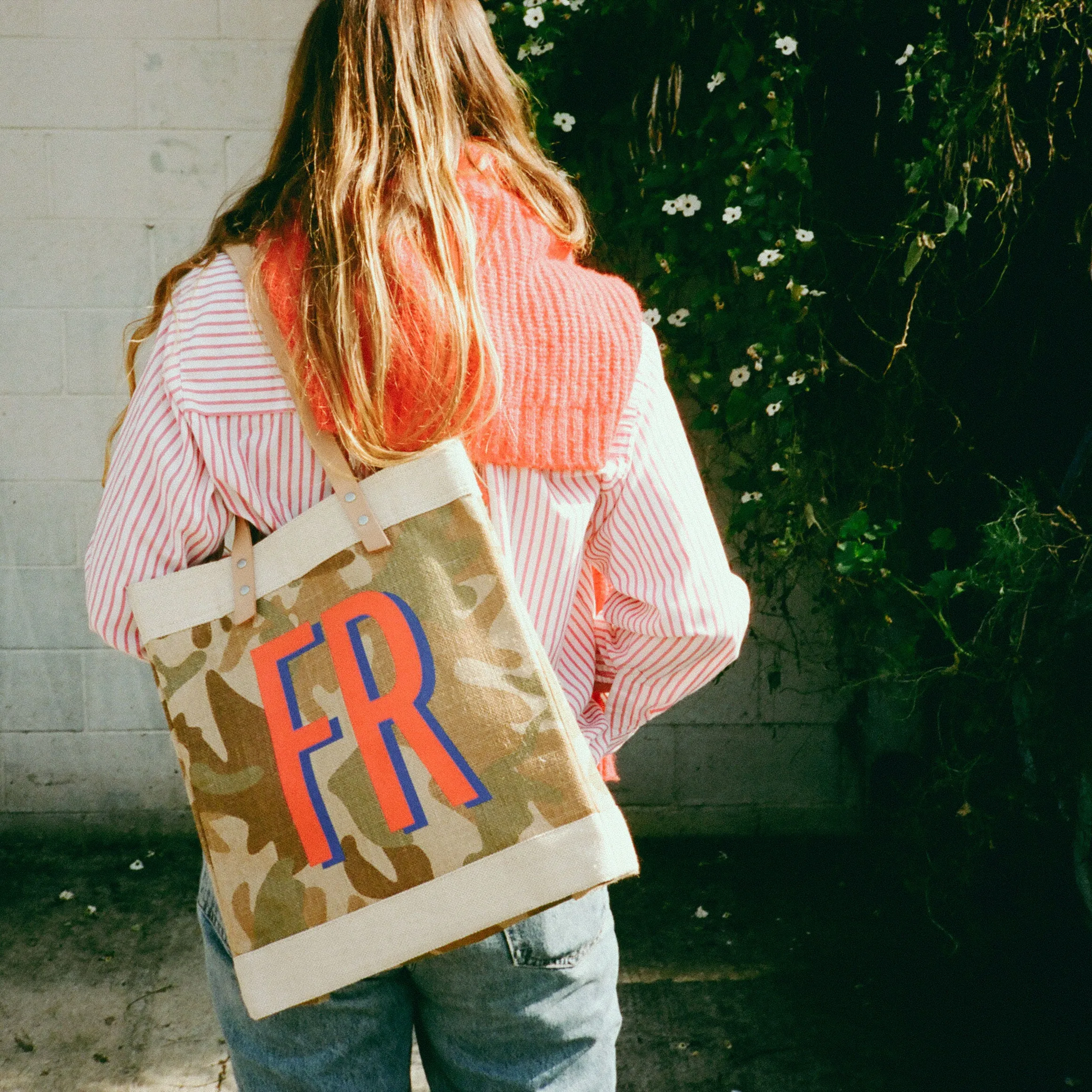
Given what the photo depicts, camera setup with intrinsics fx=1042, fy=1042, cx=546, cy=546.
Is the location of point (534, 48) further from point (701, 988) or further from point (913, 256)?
point (701, 988)

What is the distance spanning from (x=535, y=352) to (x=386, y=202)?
0.21 meters

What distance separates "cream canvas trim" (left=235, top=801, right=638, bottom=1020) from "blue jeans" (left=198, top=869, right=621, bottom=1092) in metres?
0.13

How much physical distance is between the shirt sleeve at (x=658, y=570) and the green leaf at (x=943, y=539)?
1156 millimetres

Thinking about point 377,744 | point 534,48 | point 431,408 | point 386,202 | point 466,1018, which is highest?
point 534,48

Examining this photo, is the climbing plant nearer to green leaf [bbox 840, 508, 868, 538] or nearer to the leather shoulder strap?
green leaf [bbox 840, 508, 868, 538]

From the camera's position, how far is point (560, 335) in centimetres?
102

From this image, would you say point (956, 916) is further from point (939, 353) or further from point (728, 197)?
point (728, 197)

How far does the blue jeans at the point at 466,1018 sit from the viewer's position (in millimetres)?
1093

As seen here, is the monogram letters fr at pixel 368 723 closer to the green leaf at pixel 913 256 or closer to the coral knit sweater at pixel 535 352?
the coral knit sweater at pixel 535 352

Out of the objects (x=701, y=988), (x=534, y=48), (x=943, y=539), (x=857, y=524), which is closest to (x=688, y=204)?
(x=534, y=48)

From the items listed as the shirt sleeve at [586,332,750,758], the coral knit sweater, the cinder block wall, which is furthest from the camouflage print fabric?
the cinder block wall

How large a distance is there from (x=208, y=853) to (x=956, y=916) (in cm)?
187

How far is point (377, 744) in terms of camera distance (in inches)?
37.9

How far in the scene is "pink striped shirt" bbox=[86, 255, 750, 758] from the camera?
3.34 feet
